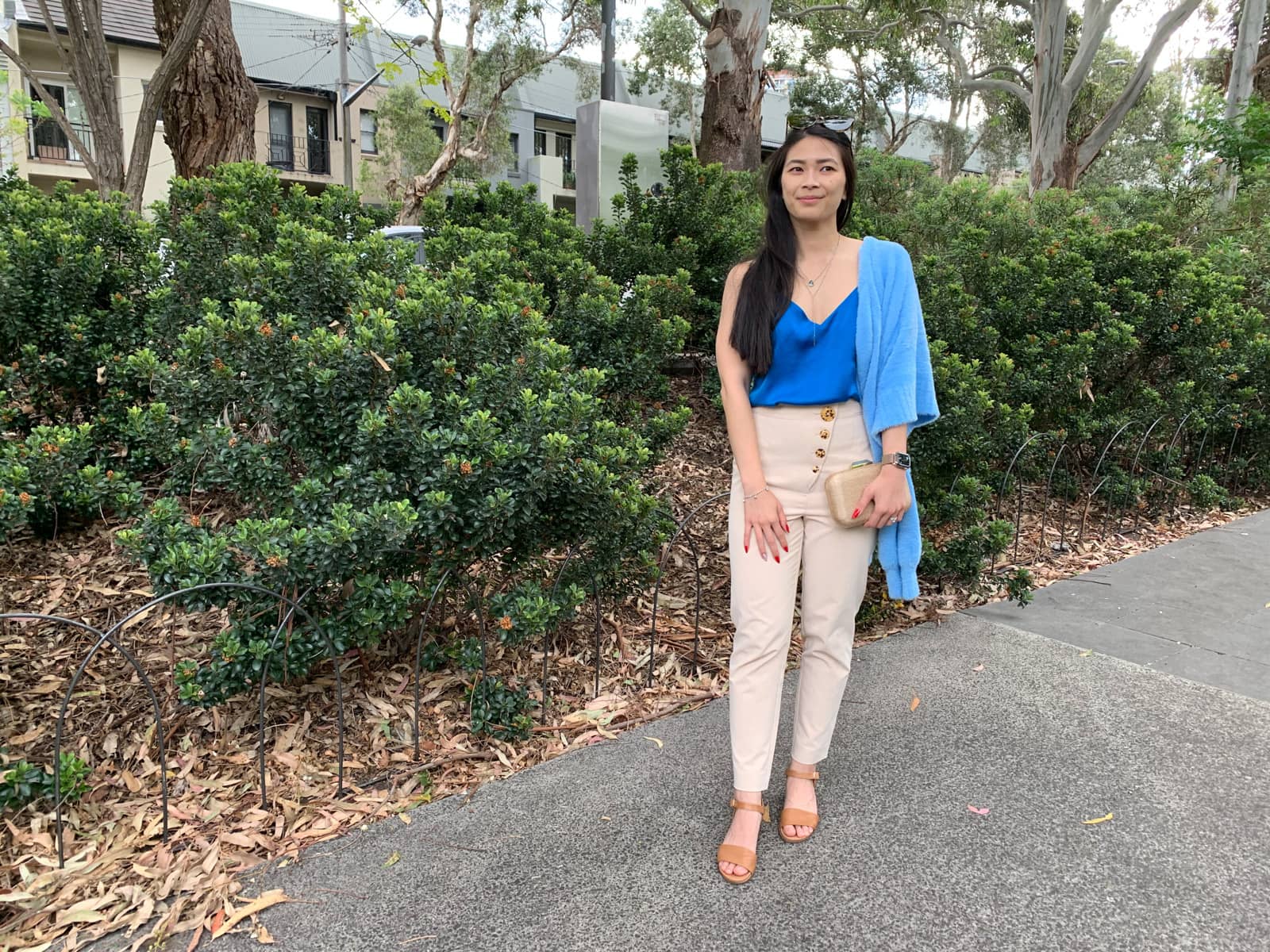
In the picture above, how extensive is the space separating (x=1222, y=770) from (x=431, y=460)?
9.09 ft

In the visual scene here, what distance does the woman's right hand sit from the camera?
2.42 m

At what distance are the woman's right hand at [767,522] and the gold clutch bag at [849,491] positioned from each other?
14 cm

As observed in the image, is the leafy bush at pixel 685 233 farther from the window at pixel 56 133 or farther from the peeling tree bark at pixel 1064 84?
the window at pixel 56 133

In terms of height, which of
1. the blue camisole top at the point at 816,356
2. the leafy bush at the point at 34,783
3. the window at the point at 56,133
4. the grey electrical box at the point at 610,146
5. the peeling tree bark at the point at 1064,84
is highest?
the window at the point at 56,133

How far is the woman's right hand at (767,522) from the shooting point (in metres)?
2.42

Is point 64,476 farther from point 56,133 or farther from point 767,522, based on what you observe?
point 56,133

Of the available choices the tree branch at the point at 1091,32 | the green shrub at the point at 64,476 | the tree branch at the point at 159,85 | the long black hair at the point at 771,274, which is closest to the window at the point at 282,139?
the tree branch at the point at 1091,32

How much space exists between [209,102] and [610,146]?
4.49 m

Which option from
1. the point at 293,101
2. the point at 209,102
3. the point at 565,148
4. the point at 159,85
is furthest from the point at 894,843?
the point at 565,148

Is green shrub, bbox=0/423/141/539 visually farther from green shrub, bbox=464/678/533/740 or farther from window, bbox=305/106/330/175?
window, bbox=305/106/330/175

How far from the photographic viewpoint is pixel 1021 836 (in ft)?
8.53

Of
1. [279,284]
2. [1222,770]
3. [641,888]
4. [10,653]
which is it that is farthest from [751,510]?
[10,653]

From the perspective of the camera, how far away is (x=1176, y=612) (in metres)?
4.43

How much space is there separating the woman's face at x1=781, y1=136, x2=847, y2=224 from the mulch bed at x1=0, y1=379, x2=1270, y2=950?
1.75m
